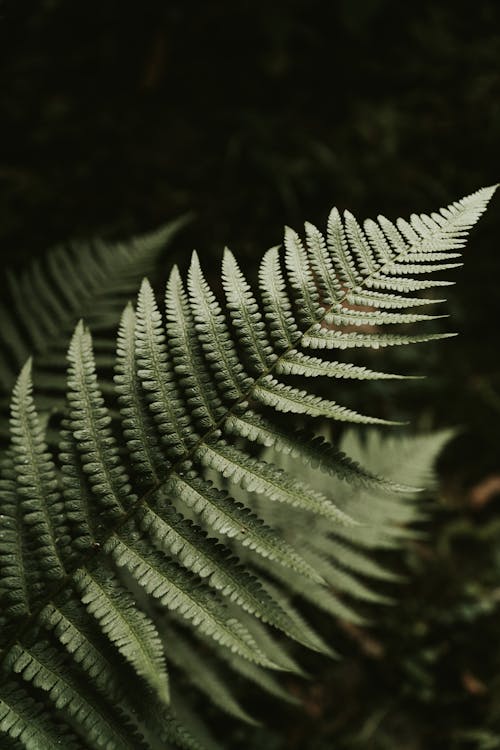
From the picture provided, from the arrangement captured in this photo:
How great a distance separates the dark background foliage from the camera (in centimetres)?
285

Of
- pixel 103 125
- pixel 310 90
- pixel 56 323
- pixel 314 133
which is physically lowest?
pixel 56 323

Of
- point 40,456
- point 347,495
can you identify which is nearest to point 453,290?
point 347,495

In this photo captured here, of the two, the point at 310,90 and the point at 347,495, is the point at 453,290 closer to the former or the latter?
the point at 310,90

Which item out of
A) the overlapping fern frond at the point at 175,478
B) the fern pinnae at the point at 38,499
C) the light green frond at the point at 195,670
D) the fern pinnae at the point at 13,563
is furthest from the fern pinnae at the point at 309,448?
the light green frond at the point at 195,670

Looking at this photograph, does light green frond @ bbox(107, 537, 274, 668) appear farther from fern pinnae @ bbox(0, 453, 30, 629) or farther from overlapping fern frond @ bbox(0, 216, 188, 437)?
overlapping fern frond @ bbox(0, 216, 188, 437)

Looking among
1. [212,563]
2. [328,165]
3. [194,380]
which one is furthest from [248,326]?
[328,165]

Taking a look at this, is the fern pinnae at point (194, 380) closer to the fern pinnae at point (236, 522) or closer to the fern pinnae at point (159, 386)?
the fern pinnae at point (159, 386)

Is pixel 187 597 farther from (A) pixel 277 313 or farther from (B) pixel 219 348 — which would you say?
(A) pixel 277 313

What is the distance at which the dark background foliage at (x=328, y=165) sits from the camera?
285 centimetres

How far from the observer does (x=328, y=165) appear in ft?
10.7

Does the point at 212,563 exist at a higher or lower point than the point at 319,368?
lower

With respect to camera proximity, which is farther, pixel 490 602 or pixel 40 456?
pixel 490 602

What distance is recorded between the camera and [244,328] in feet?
4.82

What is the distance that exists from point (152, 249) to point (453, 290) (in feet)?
5.75
